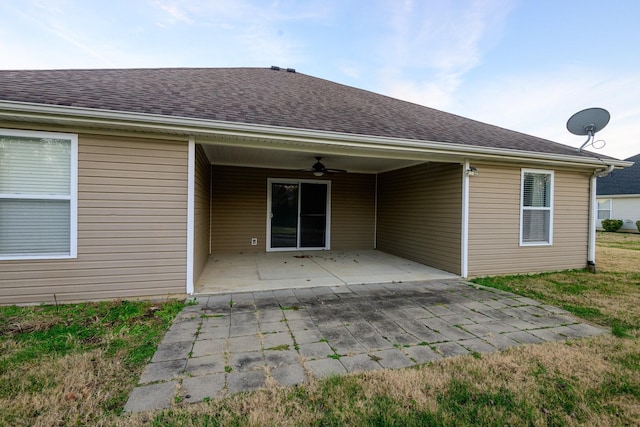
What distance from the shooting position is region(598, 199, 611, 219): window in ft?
54.7

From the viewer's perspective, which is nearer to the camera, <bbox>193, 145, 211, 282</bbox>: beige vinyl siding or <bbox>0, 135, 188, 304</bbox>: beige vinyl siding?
<bbox>0, 135, 188, 304</bbox>: beige vinyl siding

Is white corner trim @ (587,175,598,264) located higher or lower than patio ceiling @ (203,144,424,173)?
lower

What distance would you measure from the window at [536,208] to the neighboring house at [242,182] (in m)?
0.03

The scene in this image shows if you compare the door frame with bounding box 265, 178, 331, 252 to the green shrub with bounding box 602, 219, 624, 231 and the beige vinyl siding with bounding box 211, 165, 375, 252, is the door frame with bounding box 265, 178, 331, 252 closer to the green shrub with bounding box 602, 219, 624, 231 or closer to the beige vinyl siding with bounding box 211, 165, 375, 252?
the beige vinyl siding with bounding box 211, 165, 375, 252

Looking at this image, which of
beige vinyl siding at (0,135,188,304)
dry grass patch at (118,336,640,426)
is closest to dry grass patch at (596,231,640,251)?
dry grass patch at (118,336,640,426)

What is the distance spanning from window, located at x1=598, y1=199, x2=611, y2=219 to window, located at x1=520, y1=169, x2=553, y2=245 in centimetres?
1600

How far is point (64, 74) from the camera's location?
15.9 ft

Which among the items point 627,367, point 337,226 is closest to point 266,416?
point 627,367

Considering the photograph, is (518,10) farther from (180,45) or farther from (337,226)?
(180,45)

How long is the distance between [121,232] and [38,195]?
38.9 inches

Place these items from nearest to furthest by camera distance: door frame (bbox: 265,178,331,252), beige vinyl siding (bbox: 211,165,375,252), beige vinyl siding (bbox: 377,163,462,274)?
beige vinyl siding (bbox: 377,163,462,274) < beige vinyl siding (bbox: 211,165,375,252) < door frame (bbox: 265,178,331,252)

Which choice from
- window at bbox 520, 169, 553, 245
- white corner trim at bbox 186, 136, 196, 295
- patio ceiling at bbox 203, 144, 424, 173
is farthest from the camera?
patio ceiling at bbox 203, 144, 424, 173

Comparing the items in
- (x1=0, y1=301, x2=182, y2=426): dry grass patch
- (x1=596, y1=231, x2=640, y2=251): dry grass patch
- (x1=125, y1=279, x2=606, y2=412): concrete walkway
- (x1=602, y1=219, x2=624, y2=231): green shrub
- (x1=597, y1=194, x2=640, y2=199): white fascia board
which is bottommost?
(x1=125, y1=279, x2=606, y2=412): concrete walkway

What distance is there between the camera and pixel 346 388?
1.98 m
